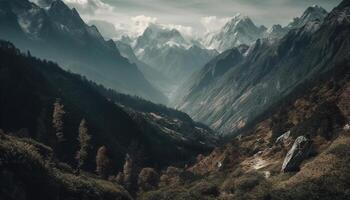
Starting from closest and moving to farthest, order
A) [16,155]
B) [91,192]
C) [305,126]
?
1. [16,155]
2. [91,192]
3. [305,126]

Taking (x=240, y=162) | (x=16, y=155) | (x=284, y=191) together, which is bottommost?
(x=284, y=191)

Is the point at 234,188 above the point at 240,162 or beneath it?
beneath

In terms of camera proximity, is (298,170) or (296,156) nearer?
(298,170)

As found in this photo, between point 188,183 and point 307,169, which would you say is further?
point 188,183

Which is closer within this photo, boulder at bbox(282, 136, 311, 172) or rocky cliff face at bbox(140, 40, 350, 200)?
rocky cliff face at bbox(140, 40, 350, 200)

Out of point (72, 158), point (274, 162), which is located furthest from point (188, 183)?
point (72, 158)

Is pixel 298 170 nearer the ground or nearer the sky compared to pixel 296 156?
nearer the ground

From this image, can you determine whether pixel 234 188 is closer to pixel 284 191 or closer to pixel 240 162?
pixel 284 191

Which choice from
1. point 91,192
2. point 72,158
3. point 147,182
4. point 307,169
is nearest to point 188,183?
→ point 147,182

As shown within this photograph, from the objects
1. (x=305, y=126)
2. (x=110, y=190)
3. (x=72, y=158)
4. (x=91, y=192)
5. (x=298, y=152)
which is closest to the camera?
(x=91, y=192)

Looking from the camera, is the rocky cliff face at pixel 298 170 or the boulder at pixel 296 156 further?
the boulder at pixel 296 156
